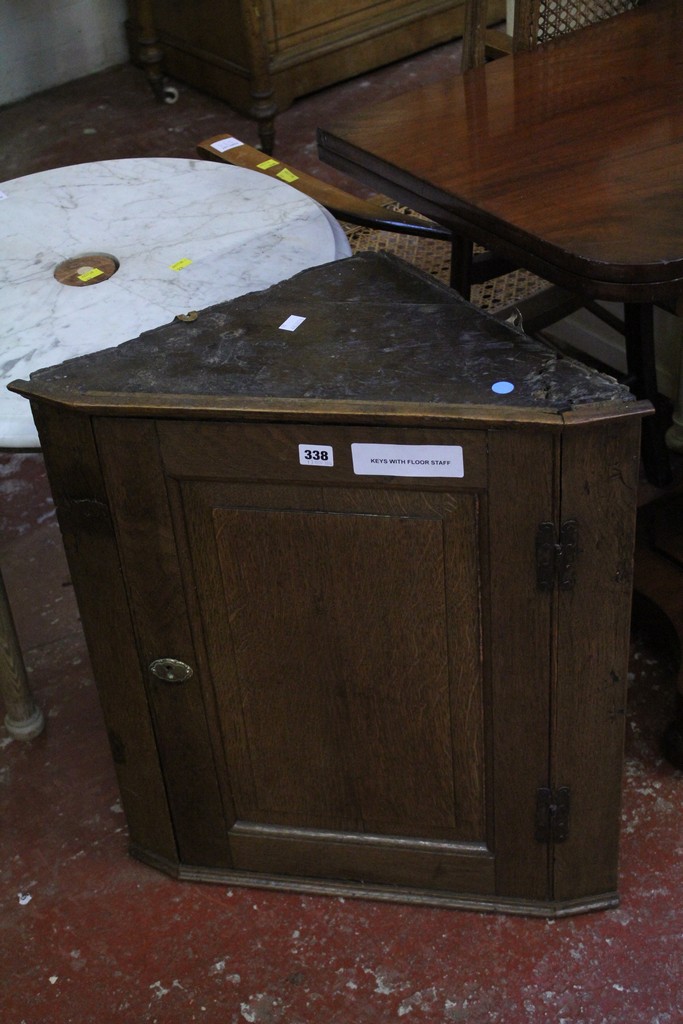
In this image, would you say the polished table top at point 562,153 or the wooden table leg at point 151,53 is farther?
the wooden table leg at point 151,53

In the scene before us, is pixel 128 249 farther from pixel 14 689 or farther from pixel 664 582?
pixel 664 582

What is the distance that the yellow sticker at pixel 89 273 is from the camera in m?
2.26

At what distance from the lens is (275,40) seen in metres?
4.62

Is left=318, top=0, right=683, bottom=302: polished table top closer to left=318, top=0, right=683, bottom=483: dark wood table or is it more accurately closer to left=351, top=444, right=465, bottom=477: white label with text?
left=318, top=0, right=683, bottom=483: dark wood table

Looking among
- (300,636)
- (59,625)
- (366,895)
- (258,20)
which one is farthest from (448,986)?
(258,20)

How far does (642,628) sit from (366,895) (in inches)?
33.3

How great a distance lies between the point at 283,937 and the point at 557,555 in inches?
33.4

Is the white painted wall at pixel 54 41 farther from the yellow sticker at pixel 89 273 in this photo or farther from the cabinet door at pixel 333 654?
the cabinet door at pixel 333 654

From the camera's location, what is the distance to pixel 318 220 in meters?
2.32

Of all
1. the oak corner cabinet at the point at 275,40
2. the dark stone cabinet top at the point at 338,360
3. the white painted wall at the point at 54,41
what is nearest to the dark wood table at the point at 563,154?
the dark stone cabinet top at the point at 338,360

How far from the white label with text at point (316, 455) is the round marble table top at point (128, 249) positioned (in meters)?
0.54

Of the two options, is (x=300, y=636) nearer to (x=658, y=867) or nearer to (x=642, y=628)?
(x=658, y=867)

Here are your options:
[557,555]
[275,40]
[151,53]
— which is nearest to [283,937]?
[557,555]

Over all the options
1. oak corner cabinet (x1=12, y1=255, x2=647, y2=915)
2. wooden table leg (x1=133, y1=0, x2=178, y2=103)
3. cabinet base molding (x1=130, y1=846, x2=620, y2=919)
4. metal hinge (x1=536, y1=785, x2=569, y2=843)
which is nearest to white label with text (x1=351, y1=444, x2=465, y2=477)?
oak corner cabinet (x1=12, y1=255, x2=647, y2=915)
